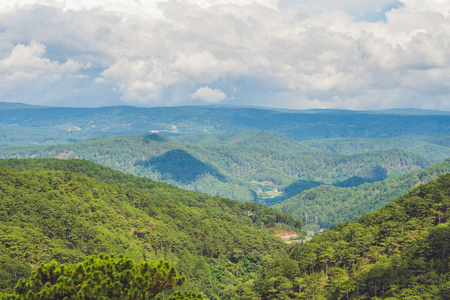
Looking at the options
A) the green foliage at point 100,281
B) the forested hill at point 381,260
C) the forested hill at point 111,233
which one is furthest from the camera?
the forested hill at point 111,233

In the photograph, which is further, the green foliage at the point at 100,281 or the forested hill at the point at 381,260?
the forested hill at the point at 381,260

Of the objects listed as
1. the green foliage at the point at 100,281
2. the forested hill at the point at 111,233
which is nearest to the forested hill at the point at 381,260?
the forested hill at the point at 111,233

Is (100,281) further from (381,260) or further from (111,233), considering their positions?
(111,233)

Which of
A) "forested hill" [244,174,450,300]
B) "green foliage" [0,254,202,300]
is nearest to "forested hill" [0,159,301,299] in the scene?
"forested hill" [244,174,450,300]

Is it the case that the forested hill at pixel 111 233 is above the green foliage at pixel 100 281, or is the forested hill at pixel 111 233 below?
below

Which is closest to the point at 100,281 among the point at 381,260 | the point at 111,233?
the point at 381,260

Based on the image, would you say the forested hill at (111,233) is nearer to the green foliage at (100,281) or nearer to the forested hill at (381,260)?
the forested hill at (381,260)

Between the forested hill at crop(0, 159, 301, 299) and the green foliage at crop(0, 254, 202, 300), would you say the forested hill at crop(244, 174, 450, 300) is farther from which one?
the green foliage at crop(0, 254, 202, 300)

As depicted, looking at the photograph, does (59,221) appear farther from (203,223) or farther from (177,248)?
(203,223)
